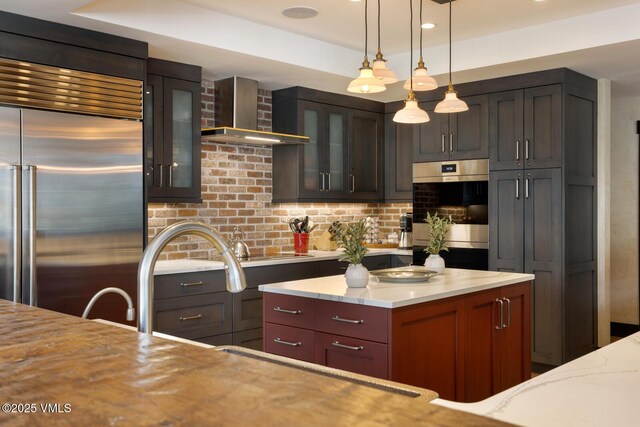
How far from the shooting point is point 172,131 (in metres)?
4.55

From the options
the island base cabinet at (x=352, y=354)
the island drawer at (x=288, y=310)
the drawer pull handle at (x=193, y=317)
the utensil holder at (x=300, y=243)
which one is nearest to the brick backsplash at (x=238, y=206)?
the utensil holder at (x=300, y=243)

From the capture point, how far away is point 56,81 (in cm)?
357

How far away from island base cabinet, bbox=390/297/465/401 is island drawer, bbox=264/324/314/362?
1.64 ft

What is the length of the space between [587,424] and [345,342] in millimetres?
1931

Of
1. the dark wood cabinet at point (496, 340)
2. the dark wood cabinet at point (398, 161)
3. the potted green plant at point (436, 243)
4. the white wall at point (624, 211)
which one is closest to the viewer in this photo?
the dark wood cabinet at point (496, 340)

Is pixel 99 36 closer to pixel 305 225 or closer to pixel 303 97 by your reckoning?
pixel 303 97

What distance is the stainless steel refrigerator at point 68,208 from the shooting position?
337 cm

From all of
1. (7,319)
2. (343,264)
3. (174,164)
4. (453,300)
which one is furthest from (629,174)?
(7,319)

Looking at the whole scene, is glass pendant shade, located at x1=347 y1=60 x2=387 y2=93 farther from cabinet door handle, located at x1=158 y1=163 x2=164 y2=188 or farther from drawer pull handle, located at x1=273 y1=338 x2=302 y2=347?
cabinet door handle, located at x1=158 y1=163 x2=164 y2=188

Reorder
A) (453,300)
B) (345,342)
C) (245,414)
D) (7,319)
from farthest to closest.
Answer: (453,300) < (345,342) < (7,319) < (245,414)

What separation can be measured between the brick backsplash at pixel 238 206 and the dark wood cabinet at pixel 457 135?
1.13 m

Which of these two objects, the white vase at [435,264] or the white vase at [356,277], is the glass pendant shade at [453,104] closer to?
the white vase at [435,264]

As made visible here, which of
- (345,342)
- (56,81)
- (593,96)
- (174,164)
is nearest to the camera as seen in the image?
(345,342)

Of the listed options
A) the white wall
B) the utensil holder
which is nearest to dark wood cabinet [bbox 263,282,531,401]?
the utensil holder
